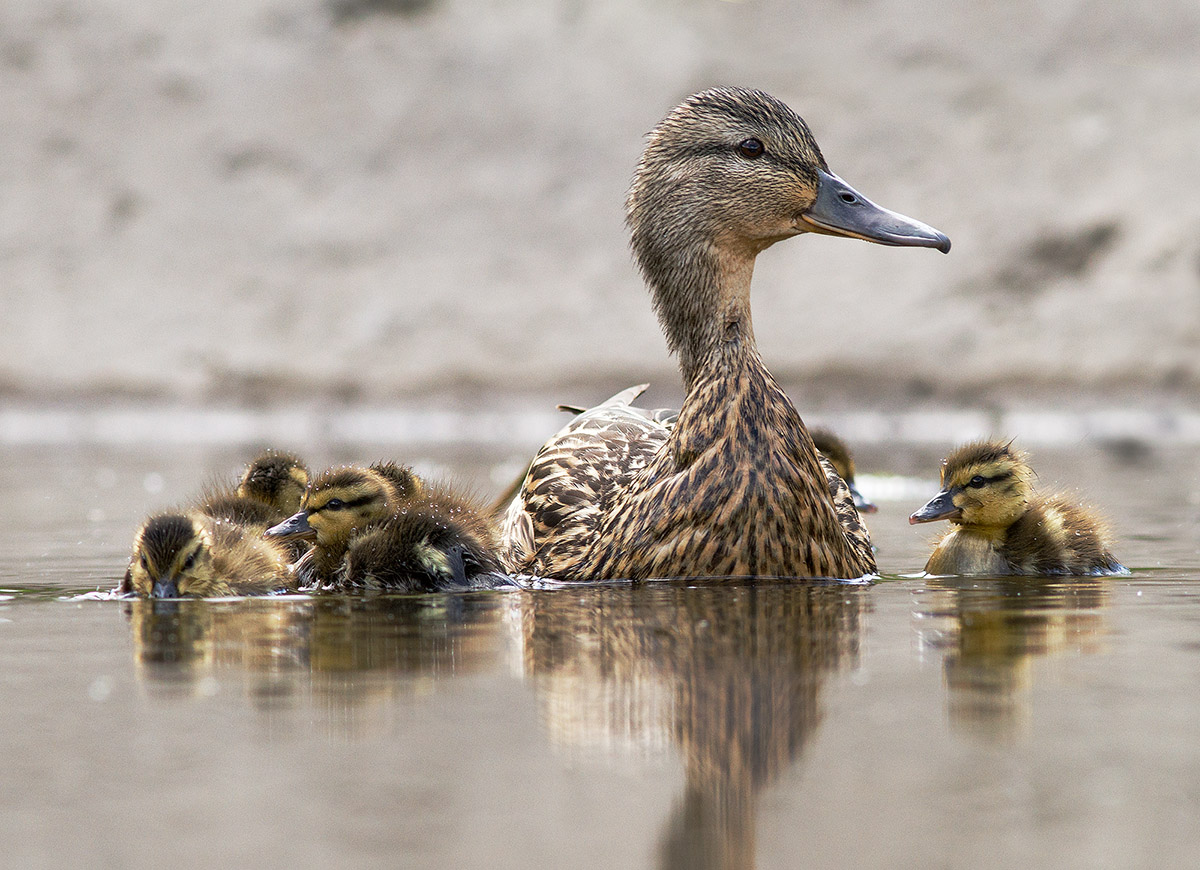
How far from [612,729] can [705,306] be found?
2.26 m

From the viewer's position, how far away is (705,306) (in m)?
4.39

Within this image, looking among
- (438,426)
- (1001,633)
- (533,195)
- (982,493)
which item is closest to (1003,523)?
(982,493)

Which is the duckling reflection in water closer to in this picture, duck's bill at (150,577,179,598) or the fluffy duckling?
duck's bill at (150,577,179,598)

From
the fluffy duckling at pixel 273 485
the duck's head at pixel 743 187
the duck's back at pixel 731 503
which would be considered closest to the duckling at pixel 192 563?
the duck's back at pixel 731 503

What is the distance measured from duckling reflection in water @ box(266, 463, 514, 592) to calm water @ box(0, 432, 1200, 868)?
185 mm

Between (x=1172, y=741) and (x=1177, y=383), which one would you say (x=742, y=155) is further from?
(x=1177, y=383)

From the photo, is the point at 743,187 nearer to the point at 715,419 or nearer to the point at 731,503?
the point at 715,419

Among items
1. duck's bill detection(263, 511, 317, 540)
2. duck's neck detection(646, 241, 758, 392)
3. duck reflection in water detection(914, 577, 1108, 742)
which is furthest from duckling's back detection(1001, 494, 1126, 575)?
duck's bill detection(263, 511, 317, 540)

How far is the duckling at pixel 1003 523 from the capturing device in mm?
4551

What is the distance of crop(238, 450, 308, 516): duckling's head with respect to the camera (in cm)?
548

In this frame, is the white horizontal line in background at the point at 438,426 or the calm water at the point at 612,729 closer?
the calm water at the point at 612,729

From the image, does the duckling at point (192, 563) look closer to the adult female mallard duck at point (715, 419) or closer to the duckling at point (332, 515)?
the duckling at point (332, 515)

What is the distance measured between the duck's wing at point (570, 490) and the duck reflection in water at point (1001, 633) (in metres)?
0.94

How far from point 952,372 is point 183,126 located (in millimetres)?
9633
